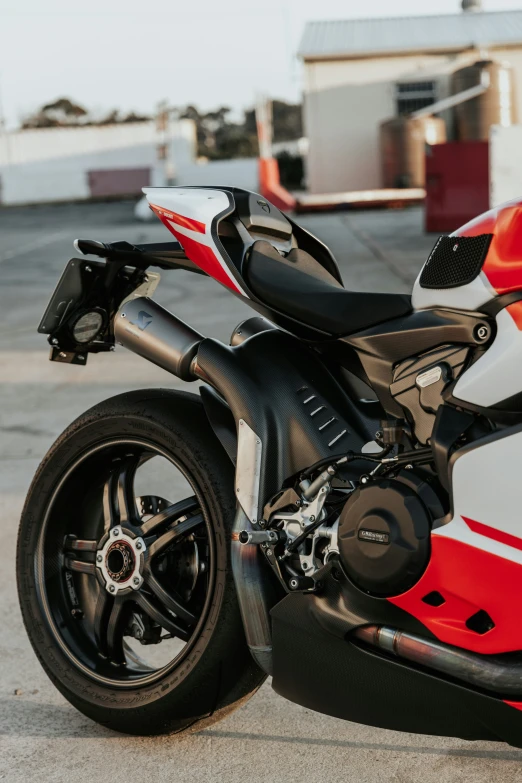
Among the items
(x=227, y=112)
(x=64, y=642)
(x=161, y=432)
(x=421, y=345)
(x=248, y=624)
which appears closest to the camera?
(x=421, y=345)

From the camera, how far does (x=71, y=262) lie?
266 cm

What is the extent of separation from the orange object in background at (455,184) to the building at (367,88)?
→ 12.2 metres

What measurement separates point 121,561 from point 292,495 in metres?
0.55

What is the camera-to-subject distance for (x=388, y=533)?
6.73ft

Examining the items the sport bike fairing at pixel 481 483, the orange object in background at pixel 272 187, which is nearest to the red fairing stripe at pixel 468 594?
the sport bike fairing at pixel 481 483

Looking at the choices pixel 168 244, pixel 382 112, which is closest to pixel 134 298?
pixel 168 244

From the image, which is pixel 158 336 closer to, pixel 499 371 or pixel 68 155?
pixel 499 371

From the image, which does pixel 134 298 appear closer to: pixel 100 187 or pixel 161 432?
pixel 161 432

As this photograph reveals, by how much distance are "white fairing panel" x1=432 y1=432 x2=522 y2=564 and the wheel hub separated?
94 cm

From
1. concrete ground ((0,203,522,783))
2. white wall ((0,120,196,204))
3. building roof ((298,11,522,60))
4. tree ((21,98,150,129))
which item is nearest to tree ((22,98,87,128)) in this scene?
tree ((21,98,150,129))

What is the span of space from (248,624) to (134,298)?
904 mm

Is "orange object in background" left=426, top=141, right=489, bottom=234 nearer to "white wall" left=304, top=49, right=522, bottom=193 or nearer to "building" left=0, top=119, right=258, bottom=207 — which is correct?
"white wall" left=304, top=49, right=522, bottom=193

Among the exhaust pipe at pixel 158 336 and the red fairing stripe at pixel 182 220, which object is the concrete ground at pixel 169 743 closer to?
the exhaust pipe at pixel 158 336

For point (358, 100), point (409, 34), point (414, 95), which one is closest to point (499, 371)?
point (358, 100)
